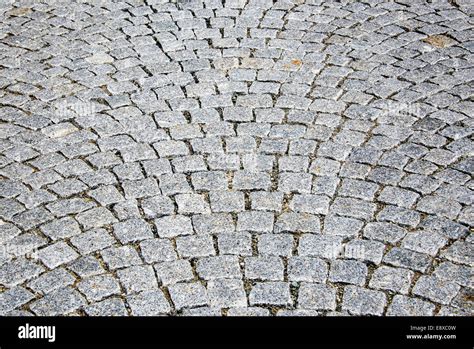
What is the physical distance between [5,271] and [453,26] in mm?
4829

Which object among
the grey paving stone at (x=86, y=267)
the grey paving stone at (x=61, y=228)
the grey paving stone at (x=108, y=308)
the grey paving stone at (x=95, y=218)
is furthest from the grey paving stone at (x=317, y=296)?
the grey paving stone at (x=61, y=228)

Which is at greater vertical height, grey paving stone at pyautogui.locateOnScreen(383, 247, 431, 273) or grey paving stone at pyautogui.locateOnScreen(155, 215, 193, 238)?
grey paving stone at pyautogui.locateOnScreen(383, 247, 431, 273)

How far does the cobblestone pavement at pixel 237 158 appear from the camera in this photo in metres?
4.16

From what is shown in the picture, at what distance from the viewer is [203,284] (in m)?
4.15

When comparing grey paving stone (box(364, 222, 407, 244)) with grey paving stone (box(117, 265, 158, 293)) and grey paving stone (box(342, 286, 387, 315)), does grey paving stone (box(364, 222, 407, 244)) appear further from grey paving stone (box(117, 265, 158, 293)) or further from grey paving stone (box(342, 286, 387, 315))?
grey paving stone (box(117, 265, 158, 293))

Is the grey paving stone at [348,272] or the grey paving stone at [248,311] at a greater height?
the grey paving stone at [348,272]

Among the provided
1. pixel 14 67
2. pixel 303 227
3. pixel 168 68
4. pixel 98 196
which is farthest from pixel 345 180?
pixel 14 67

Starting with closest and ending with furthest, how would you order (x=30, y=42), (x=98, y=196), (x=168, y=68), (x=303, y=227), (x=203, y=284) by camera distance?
(x=203, y=284), (x=303, y=227), (x=98, y=196), (x=168, y=68), (x=30, y=42)

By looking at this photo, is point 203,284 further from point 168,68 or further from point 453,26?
point 453,26

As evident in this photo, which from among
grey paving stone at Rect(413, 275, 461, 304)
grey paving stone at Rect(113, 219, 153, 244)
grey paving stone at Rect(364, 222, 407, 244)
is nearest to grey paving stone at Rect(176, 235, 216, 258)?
grey paving stone at Rect(113, 219, 153, 244)

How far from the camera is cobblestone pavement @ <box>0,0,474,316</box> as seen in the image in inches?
164

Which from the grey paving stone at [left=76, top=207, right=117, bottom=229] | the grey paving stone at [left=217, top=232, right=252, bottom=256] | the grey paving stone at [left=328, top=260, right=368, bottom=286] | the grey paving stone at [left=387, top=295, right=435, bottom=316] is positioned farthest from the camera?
the grey paving stone at [left=76, top=207, right=117, bottom=229]

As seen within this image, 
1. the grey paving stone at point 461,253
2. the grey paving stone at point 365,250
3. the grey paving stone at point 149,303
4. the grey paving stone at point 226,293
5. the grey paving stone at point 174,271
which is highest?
the grey paving stone at point 461,253

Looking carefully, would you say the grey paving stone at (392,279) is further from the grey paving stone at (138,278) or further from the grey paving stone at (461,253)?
the grey paving stone at (138,278)
